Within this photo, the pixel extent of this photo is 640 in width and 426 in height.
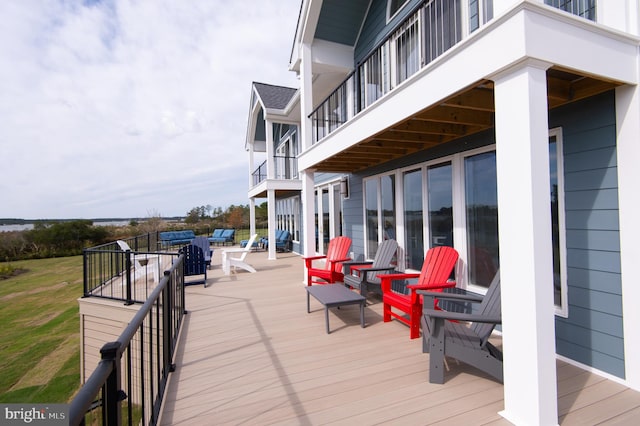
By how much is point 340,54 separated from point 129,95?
9205 mm

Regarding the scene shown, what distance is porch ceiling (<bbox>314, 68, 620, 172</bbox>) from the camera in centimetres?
264

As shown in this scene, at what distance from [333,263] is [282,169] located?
8.17 m

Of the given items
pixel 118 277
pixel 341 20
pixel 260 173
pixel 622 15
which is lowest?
pixel 118 277

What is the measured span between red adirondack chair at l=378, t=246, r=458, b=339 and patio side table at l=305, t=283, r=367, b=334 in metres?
0.38

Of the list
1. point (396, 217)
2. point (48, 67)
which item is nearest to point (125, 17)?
point (48, 67)

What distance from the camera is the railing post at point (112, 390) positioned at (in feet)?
4.01

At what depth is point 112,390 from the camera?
1.27 meters

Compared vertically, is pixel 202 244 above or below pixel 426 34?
below

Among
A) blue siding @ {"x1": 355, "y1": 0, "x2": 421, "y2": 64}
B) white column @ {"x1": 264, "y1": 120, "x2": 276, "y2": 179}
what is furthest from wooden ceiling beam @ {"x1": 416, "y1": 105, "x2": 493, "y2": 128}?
white column @ {"x1": 264, "y1": 120, "x2": 276, "y2": 179}

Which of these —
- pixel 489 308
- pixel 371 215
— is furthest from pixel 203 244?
pixel 489 308

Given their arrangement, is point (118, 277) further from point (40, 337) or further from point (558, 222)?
point (558, 222)

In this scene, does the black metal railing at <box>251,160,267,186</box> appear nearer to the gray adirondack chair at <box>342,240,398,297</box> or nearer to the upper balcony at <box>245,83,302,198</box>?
the upper balcony at <box>245,83,302,198</box>

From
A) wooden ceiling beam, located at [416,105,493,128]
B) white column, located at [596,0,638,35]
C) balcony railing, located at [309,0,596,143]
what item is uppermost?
balcony railing, located at [309,0,596,143]

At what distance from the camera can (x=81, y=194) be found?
2933cm
